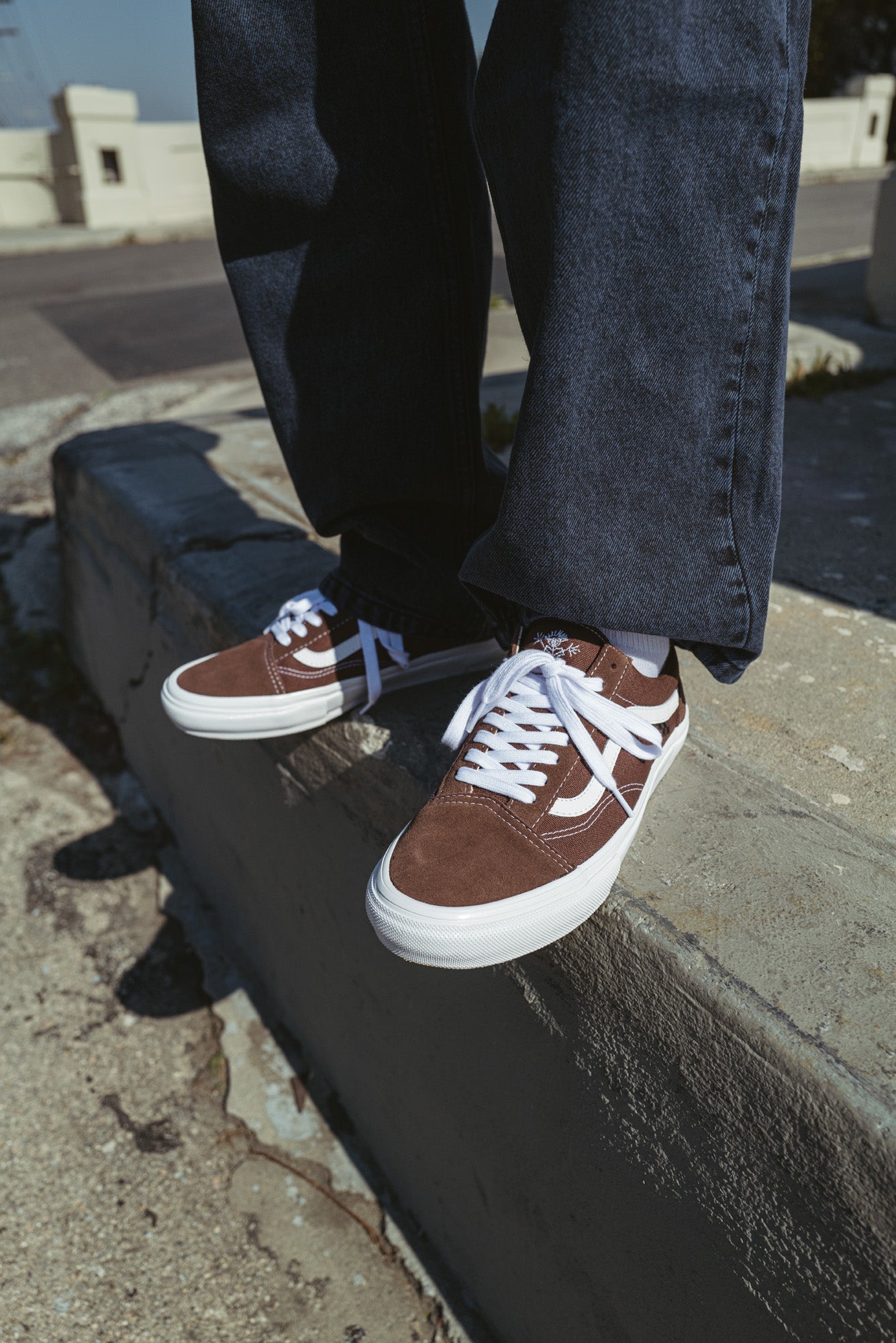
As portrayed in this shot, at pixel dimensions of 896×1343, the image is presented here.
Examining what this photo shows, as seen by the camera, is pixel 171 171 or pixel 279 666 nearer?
pixel 279 666

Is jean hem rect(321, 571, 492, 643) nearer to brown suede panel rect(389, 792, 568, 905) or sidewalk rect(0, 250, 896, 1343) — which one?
sidewalk rect(0, 250, 896, 1343)

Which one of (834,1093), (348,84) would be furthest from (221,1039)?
(348,84)

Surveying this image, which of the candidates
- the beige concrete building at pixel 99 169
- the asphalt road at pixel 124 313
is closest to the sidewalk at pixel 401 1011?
the asphalt road at pixel 124 313

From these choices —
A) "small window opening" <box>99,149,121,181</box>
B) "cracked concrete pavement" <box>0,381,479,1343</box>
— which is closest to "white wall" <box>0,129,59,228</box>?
"small window opening" <box>99,149,121,181</box>

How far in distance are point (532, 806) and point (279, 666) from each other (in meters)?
0.44

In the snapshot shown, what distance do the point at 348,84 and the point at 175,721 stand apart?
741mm

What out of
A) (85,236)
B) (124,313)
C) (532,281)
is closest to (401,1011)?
(532,281)

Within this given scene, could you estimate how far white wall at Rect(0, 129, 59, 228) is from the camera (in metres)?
17.4

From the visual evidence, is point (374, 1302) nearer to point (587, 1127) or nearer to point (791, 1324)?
point (587, 1127)

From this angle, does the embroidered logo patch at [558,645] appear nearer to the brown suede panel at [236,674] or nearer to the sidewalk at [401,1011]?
the sidewalk at [401,1011]

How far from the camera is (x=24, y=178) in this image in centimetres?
1752

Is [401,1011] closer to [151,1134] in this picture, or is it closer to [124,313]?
[151,1134]

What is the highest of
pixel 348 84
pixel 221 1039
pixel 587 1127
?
pixel 348 84

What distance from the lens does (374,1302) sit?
1.22m
